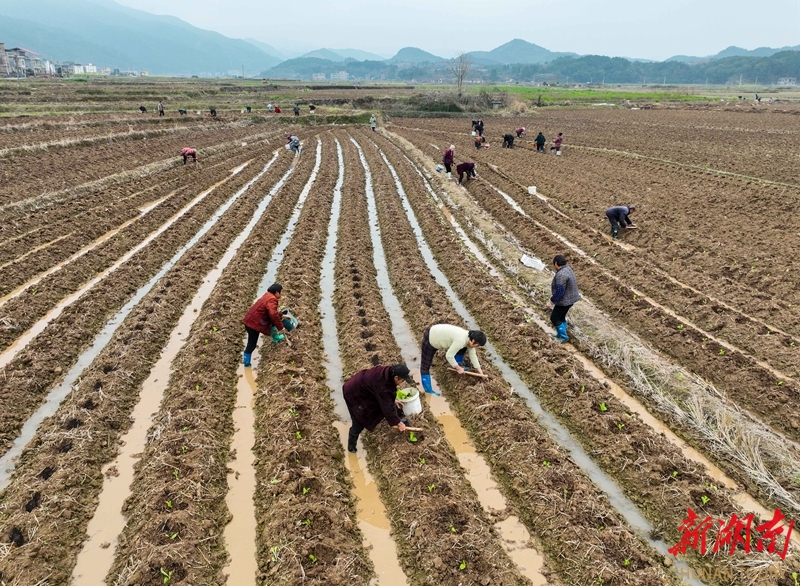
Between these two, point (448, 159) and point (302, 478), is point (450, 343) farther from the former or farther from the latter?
point (448, 159)

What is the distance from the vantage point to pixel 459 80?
198 ft

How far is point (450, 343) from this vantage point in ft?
22.4

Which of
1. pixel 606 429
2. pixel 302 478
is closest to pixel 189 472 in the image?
pixel 302 478

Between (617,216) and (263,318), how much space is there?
10627mm

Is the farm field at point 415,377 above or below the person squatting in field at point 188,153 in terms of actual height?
below

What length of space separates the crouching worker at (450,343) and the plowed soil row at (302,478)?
1.65 metres

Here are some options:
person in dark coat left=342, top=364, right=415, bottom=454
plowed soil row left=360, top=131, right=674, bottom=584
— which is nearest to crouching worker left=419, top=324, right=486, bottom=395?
plowed soil row left=360, top=131, right=674, bottom=584

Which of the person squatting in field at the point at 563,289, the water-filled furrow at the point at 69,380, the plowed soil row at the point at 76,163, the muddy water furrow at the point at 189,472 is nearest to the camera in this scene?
the muddy water furrow at the point at 189,472

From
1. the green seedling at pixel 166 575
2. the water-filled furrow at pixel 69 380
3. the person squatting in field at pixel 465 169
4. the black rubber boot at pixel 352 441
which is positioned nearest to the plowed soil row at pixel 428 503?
the black rubber boot at pixel 352 441

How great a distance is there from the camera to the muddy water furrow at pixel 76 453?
479 cm

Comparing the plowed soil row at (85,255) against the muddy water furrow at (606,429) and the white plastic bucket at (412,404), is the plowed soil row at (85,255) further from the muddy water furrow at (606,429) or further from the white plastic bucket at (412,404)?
the muddy water furrow at (606,429)

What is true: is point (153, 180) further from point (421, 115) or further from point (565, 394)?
point (421, 115)

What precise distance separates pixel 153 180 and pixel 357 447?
18535 millimetres

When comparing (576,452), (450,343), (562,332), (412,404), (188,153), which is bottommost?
(576,452)
